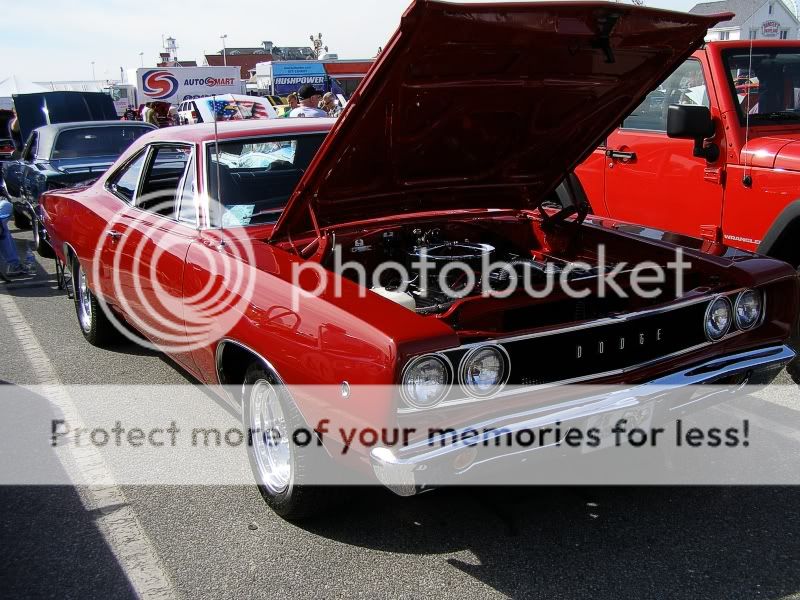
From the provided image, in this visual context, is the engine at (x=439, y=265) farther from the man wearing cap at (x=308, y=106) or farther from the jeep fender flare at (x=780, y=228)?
the man wearing cap at (x=308, y=106)

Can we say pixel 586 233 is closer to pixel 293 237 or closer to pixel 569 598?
pixel 293 237

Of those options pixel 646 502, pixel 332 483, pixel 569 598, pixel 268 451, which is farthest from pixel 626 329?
pixel 268 451

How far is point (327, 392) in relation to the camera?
8.75 feet

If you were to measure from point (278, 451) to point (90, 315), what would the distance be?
9.51ft

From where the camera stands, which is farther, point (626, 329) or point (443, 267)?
point (443, 267)

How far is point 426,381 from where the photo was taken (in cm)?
258

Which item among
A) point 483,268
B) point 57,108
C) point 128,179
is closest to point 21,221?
point 57,108

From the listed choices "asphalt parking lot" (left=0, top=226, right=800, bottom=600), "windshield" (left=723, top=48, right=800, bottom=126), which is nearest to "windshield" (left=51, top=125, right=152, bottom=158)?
"asphalt parking lot" (left=0, top=226, right=800, bottom=600)

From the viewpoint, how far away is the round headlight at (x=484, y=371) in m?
2.65

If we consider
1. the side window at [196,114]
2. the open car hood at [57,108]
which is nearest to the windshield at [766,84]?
the open car hood at [57,108]

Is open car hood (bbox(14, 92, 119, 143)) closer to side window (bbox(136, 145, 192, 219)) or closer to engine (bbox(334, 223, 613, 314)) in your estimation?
side window (bbox(136, 145, 192, 219))

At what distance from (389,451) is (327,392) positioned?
310 millimetres

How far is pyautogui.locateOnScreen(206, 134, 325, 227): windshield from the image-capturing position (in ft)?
12.3

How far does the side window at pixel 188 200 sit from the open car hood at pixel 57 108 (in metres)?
10.1
